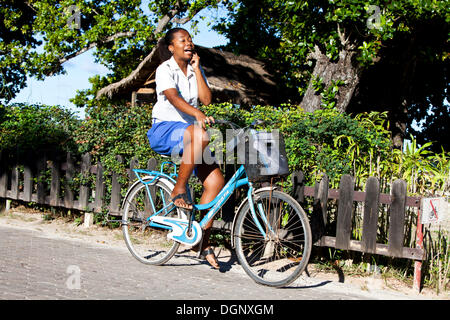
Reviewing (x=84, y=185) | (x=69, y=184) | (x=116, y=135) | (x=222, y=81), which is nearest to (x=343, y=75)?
(x=116, y=135)

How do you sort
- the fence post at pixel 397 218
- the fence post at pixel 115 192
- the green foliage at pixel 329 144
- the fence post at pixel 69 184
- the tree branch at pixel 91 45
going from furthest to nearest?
the tree branch at pixel 91 45 < the fence post at pixel 69 184 < the fence post at pixel 115 192 < the green foliage at pixel 329 144 < the fence post at pixel 397 218

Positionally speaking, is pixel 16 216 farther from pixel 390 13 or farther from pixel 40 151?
pixel 390 13

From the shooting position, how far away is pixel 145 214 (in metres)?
5.56

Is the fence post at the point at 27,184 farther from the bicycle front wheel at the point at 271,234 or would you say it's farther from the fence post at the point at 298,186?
the fence post at the point at 298,186

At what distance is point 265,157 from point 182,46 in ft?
4.77

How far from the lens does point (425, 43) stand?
43.1 ft

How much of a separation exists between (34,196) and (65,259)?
10.0ft

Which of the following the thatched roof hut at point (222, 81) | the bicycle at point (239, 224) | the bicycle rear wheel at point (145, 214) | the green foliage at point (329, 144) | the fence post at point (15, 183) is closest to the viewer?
the bicycle at point (239, 224)

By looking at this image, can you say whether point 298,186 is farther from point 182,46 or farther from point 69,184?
point 69,184

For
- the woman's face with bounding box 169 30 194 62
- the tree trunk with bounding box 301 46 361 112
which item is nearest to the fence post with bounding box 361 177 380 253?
the woman's face with bounding box 169 30 194 62

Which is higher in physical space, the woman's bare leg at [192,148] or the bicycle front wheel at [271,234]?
the woman's bare leg at [192,148]

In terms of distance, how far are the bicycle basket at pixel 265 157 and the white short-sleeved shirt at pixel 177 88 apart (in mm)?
861

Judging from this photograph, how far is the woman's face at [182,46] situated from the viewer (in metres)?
4.82

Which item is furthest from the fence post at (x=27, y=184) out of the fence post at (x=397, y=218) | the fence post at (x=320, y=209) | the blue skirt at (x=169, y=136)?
the fence post at (x=397, y=218)
